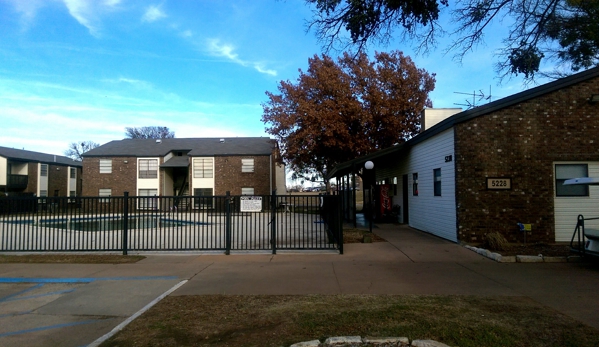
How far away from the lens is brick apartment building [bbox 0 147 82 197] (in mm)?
41931

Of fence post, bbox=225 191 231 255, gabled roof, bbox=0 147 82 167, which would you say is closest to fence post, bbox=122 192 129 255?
fence post, bbox=225 191 231 255

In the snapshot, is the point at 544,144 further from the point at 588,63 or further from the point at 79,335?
the point at 79,335

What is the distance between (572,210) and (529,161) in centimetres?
190

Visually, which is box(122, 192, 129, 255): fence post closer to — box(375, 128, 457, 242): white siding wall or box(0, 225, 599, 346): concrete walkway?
box(0, 225, 599, 346): concrete walkway

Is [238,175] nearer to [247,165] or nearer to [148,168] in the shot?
→ [247,165]

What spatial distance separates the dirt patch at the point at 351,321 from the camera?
198 inches

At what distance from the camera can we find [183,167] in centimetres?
4350

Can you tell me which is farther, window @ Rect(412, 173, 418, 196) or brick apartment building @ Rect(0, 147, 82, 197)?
brick apartment building @ Rect(0, 147, 82, 197)

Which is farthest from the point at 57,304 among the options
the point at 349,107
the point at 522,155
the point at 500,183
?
the point at 349,107

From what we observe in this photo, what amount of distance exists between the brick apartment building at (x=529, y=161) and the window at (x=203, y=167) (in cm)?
3136

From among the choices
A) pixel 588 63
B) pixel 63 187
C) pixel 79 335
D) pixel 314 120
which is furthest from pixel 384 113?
pixel 63 187

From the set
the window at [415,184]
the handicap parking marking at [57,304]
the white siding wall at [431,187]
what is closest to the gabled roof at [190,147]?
the white siding wall at [431,187]

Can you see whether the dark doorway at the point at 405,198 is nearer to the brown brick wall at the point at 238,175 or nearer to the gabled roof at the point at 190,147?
the gabled roof at the point at 190,147

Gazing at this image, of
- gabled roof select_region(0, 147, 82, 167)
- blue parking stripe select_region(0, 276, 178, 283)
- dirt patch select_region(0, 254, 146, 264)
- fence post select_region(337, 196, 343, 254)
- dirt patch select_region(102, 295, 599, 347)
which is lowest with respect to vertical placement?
blue parking stripe select_region(0, 276, 178, 283)
